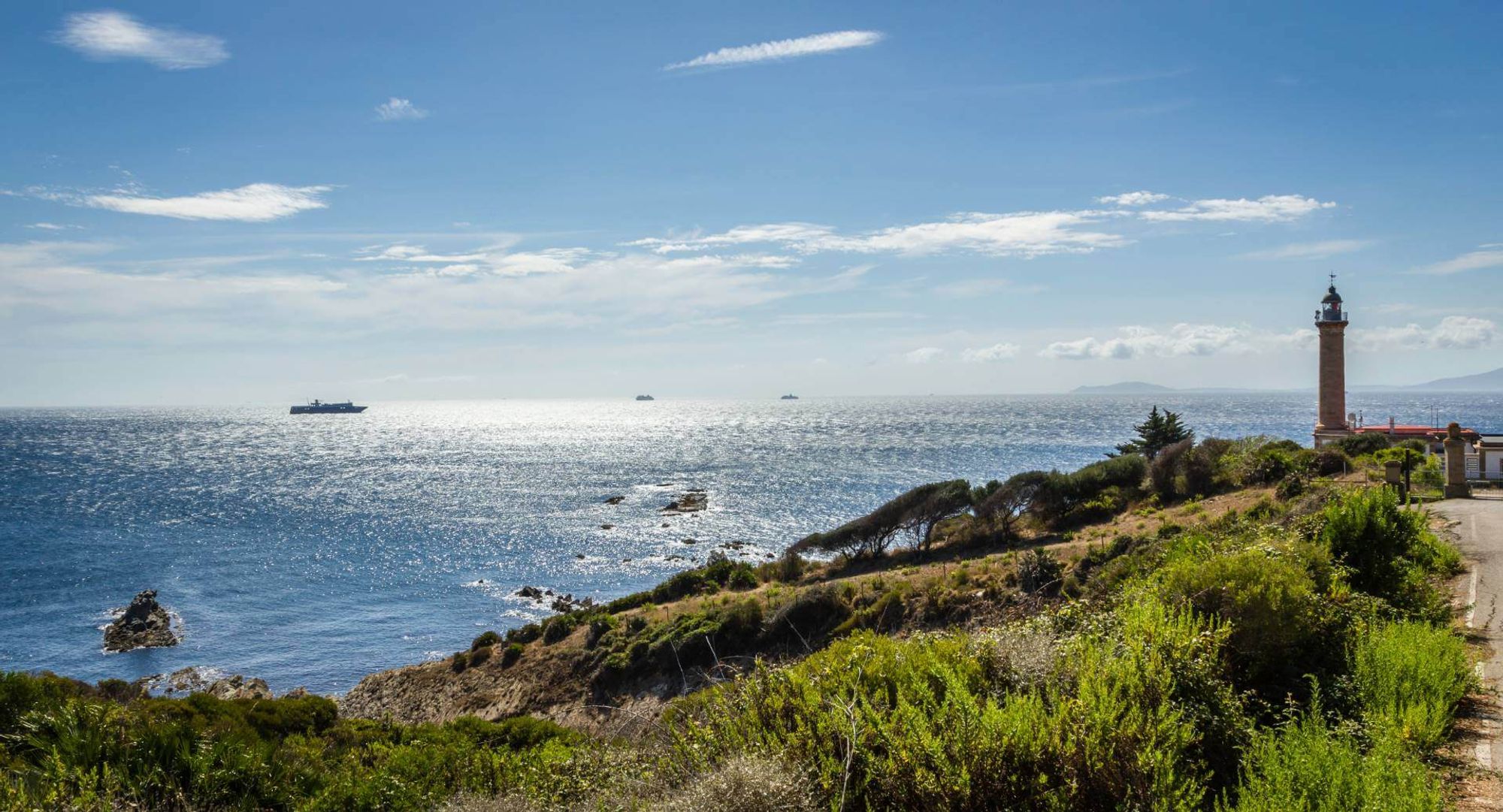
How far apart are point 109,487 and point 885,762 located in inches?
3742

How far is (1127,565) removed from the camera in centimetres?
1295

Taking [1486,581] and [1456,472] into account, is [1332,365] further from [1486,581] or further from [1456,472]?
[1486,581]

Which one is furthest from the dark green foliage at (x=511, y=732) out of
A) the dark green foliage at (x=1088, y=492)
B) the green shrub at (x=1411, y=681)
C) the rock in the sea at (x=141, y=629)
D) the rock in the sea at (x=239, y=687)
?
the rock in the sea at (x=141, y=629)

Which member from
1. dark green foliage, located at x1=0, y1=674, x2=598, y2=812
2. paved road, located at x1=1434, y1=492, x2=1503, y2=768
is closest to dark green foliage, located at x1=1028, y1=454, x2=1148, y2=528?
paved road, located at x1=1434, y1=492, x2=1503, y2=768

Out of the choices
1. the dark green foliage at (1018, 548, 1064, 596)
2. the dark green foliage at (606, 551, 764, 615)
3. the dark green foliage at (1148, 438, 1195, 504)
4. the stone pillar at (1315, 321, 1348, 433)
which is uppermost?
the stone pillar at (1315, 321, 1348, 433)

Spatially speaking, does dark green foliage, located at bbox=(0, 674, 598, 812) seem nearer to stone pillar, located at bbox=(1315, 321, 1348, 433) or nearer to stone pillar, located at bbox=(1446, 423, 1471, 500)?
stone pillar, located at bbox=(1446, 423, 1471, 500)

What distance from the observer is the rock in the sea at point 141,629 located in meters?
33.1

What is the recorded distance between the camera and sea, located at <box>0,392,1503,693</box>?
34344 mm

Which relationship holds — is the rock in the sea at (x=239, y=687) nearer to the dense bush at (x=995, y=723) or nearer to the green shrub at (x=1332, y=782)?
the dense bush at (x=995, y=723)

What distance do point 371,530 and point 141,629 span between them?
23035 millimetres

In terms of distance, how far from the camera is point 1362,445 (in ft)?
95.2

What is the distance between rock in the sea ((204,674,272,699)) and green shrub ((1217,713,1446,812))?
28512mm

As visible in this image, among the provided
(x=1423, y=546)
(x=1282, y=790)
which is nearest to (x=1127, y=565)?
(x=1423, y=546)

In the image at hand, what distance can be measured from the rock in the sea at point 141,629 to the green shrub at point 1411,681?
39985 millimetres
